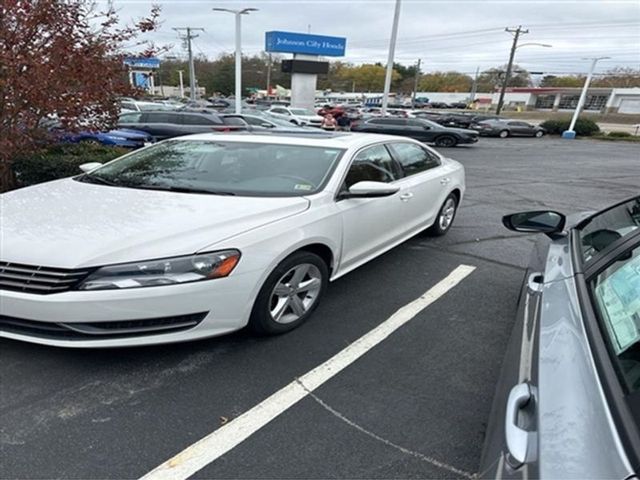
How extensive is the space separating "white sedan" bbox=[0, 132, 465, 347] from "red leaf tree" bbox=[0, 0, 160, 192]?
226cm

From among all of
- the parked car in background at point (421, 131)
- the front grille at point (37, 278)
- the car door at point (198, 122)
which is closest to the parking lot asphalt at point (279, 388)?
the front grille at point (37, 278)

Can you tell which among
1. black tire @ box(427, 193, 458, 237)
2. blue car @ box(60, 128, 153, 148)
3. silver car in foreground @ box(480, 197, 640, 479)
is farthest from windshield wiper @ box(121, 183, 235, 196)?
blue car @ box(60, 128, 153, 148)

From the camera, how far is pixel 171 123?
14.2m

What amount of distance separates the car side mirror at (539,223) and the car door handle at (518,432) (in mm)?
1514

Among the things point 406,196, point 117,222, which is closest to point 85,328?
point 117,222

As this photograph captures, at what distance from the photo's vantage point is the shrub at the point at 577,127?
3450cm

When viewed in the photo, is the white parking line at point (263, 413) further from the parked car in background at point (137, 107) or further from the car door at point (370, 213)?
the parked car in background at point (137, 107)

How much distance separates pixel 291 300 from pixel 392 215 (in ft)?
4.97

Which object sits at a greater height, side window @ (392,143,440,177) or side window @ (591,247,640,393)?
side window @ (591,247,640,393)

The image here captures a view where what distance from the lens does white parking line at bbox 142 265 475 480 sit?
2.02m

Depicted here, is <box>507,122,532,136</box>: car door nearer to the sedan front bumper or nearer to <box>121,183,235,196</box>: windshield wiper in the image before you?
<box>121,183,235,196</box>: windshield wiper

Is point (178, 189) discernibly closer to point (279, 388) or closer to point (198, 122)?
point (279, 388)

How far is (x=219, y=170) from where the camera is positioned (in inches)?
144

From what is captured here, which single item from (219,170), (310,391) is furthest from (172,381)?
(219,170)
